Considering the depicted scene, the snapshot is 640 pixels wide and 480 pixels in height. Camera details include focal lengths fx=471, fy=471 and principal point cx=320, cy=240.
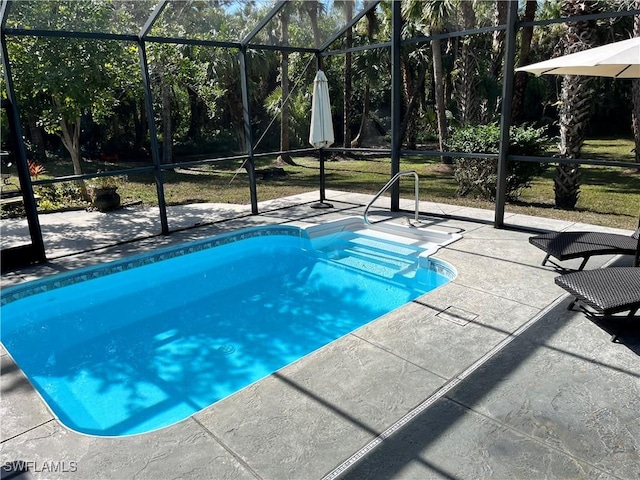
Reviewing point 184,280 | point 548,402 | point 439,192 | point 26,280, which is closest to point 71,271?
point 26,280

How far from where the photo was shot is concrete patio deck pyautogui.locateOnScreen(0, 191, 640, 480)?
2.46 metres

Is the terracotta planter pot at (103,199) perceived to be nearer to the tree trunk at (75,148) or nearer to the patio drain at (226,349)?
the tree trunk at (75,148)

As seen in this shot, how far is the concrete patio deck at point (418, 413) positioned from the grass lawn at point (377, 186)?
423 cm

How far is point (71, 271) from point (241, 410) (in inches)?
146

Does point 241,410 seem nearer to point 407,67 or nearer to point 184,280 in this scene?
point 184,280

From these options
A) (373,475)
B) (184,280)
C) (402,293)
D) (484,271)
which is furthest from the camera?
(184,280)

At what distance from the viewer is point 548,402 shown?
2922 mm

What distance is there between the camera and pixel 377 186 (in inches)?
456

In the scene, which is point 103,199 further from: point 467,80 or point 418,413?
point 467,80

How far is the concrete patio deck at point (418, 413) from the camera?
246cm

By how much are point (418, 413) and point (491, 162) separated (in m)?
6.86

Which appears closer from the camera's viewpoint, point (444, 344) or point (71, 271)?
point (444, 344)

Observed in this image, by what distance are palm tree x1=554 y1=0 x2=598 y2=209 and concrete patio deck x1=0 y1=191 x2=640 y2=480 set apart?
495cm

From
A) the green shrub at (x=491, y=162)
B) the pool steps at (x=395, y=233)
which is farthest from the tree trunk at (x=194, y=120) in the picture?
the pool steps at (x=395, y=233)
